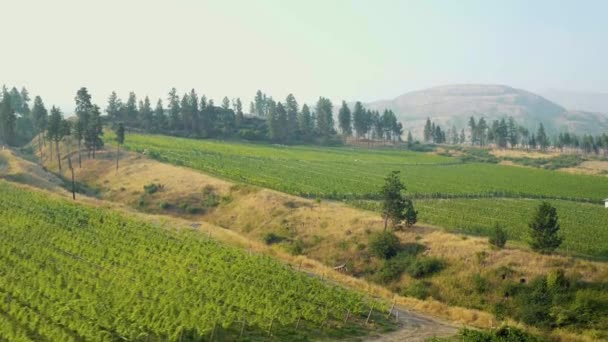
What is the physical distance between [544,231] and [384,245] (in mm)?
14012

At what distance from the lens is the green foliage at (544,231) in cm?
4353

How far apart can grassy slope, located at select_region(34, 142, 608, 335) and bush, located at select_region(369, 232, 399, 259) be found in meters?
1.21

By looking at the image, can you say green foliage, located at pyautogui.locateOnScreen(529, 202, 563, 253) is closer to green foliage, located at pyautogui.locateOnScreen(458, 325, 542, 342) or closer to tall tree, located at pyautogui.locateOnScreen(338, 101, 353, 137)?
green foliage, located at pyautogui.locateOnScreen(458, 325, 542, 342)

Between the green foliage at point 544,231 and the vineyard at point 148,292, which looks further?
the green foliage at point 544,231

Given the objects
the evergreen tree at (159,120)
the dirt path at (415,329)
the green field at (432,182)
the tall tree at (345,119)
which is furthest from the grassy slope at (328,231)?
the tall tree at (345,119)

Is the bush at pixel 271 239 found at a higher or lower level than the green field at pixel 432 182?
lower

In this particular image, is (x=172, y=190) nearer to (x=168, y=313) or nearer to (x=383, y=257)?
(x=383, y=257)

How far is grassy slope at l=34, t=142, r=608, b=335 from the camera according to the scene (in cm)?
4238

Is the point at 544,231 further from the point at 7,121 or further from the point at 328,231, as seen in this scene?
the point at 7,121

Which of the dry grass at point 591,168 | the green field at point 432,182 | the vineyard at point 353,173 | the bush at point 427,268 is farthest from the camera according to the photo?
the dry grass at point 591,168

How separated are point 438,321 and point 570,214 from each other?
3424 centimetres

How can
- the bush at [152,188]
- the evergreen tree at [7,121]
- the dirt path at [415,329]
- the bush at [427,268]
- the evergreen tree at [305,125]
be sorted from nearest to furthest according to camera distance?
the dirt path at [415,329], the bush at [427,268], the bush at [152,188], the evergreen tree at [7,121], the evergreen tree at [305,125]

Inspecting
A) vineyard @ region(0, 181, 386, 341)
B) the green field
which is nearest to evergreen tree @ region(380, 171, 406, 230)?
the green field

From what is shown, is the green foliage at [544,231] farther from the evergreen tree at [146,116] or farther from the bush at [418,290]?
the evergreen tree at [146,116]
